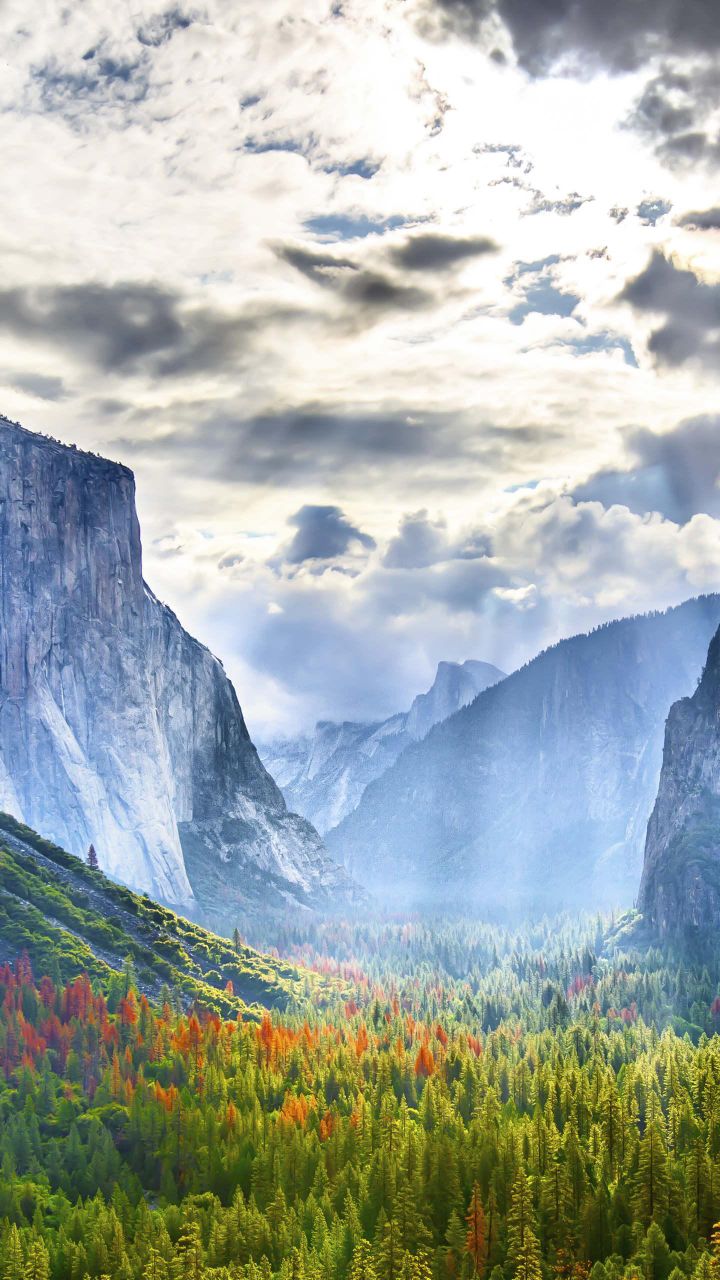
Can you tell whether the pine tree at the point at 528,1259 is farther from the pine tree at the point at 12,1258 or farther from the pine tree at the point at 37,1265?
the pine tree at the point at 12,1258

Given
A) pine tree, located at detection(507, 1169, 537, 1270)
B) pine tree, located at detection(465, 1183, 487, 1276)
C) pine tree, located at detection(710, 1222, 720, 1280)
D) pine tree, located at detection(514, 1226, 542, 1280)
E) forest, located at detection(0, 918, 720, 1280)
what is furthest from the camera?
pine tree, located at detection(465, 1183, 487, 1276)

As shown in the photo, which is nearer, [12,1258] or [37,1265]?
[37,1265]

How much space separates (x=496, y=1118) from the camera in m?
183

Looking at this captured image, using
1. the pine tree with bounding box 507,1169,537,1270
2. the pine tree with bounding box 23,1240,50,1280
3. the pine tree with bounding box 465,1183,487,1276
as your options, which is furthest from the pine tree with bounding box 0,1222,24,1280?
the pine tree with bounding box 507,1169,537,1270

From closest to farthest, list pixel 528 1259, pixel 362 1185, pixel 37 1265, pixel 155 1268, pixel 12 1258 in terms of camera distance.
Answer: pixel 528 1259, pixel 155 1268, pixel 37 1265, pixel 12 1258, pixel 362 1185

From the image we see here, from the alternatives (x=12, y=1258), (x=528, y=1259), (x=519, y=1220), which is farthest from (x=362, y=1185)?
(x=12, y=1258)

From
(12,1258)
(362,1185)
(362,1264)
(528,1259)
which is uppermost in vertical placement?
(362,1185)

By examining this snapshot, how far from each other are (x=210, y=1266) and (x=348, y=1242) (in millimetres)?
14429

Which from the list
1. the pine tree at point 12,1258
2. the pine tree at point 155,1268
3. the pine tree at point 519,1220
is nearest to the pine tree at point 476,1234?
the pine tree at point 519,1220

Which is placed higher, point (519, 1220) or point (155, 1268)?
point (519, 1220)

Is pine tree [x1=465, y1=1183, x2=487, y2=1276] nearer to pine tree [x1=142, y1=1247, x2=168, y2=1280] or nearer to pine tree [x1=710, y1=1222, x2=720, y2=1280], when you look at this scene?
pine tree [x1=710, y1=1222, x2=720, y2=1280]

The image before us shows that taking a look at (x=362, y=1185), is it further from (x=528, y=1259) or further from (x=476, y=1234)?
(x=528, y=1259)

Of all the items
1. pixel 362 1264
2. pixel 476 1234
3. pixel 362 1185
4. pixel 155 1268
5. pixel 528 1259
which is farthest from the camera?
pixel 362 1185

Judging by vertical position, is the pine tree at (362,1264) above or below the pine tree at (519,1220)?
below
